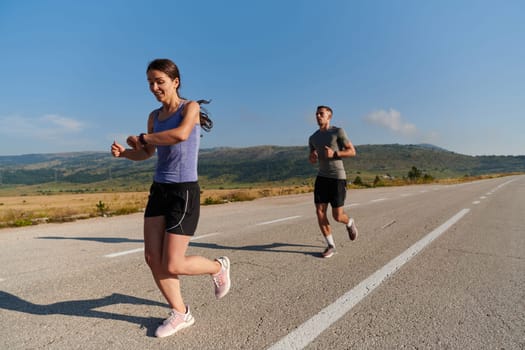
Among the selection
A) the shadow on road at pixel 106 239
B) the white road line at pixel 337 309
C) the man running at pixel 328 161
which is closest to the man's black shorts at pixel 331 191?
the man running at pixel 328 161

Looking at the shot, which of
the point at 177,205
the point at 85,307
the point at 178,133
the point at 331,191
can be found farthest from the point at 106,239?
the point at 178,133

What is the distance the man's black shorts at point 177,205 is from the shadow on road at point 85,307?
2.83 feet

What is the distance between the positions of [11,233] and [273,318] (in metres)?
7.71

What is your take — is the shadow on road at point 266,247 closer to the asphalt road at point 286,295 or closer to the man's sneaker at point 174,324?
the asphalt road at point 286,295

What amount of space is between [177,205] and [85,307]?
1512 millimetres

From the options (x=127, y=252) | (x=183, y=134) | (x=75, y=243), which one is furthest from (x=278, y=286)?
(x=75, y=243)

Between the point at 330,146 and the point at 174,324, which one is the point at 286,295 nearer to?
the point at 174,324

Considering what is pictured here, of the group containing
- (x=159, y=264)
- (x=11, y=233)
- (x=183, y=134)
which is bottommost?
(x=11, y=233)

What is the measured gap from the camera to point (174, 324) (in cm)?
284

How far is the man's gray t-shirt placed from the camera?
17.9 ft

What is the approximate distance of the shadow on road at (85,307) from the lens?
10.2 ft

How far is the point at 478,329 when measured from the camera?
293cm

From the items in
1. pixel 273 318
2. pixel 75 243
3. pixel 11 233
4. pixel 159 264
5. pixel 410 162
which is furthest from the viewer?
pixel 410 162

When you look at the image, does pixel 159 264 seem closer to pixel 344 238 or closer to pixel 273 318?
pixel 273 318
